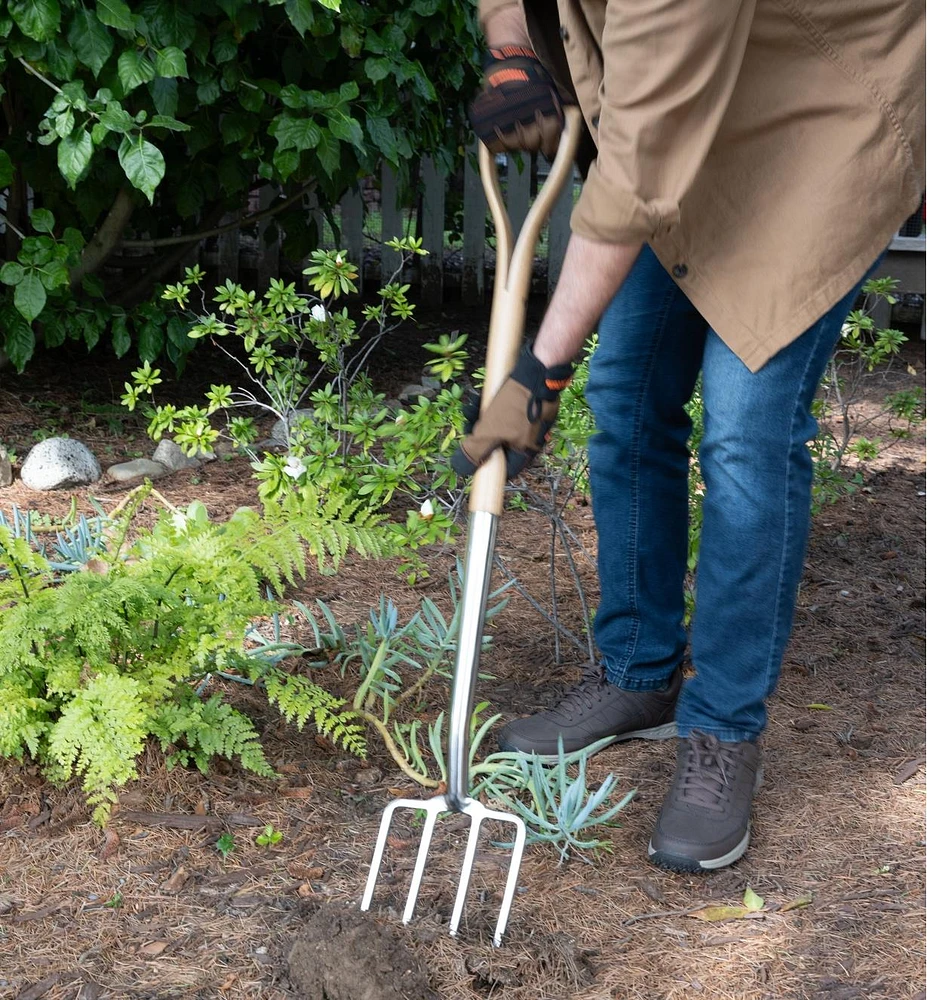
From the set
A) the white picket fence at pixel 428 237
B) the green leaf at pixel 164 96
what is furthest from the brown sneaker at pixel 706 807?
the white picket fence at pixel 428 237

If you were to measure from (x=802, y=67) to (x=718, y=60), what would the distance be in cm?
31

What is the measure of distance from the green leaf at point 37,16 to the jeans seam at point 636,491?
6.80 feet

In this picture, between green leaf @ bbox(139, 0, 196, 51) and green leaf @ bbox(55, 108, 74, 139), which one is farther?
green leaf @ bbox(139, 0, 196, 51)

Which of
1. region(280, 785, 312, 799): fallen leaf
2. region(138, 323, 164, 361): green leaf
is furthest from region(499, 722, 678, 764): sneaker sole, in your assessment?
region(138, 323, 164, 361): green leaf

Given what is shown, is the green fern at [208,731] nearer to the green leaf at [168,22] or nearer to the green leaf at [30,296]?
the green leaf at [30,296]

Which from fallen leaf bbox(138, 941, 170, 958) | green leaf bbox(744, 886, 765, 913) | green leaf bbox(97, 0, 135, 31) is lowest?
green leaf bbox(744, 886, 765, 913)

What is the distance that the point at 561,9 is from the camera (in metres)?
1.83

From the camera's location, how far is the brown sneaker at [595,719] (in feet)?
7.74

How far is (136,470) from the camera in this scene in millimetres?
3889

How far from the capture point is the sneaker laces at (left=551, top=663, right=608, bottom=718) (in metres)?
2.41

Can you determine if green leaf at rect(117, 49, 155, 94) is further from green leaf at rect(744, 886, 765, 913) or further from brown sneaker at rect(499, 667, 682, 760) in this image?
green leaf at rect(744, 886, 765, 913)

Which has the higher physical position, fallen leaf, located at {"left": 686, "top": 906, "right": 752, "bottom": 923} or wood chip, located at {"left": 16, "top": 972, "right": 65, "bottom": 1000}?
wood chip, located at {"left": 16, "top": 972, "right": 65, "bottom": 1000}

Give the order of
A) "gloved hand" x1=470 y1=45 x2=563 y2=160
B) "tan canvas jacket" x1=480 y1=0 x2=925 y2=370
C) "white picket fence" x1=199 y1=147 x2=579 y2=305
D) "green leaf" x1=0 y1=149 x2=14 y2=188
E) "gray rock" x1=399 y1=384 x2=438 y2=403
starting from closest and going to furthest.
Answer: "tan canvas jacket" x1=480 y1=0 x2=925 y2=370, "gloved hand" x1=470 y1=45 x2=563 y2=160, "green leaf" x1=0 y1=149 x2=14 y2=188, "gray rock" x1=399 y1=384 x2=438 y2=403, "white picket fence" x1=199 y1=147 x2=579 y2=305

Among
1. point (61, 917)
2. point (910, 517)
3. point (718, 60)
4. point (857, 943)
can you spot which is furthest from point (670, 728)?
point (910, 517)
